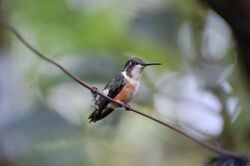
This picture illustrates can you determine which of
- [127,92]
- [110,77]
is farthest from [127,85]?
[110,77]

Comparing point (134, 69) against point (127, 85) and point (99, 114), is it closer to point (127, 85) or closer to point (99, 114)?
point (127, 85)

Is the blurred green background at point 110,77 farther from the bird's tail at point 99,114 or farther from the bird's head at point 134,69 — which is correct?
the bird's tail at point 99,114

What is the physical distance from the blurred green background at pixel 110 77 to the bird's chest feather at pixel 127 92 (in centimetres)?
76

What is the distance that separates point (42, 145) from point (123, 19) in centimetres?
74

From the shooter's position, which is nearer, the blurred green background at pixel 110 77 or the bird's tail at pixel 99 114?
the bird's tail at pixel 99 114

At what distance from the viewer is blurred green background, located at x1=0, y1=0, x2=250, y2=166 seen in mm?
2445

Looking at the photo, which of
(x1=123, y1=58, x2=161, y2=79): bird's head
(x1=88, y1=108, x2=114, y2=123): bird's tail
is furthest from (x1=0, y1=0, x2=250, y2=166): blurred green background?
(x1=88, y1=108, x2=114, y2=123): bird's tail

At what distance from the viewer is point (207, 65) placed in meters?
2.44

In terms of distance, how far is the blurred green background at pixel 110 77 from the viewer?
8.02 ft

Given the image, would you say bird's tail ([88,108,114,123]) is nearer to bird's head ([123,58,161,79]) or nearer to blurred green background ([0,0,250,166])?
bird's head ([123,58,161,79])

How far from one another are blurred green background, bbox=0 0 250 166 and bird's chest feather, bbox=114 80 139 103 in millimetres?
757

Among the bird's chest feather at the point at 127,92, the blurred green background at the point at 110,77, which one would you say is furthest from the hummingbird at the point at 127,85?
the blurred green background at the point at 110,77

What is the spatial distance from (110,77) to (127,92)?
1171 mm

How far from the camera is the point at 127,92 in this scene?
152 centimetres
